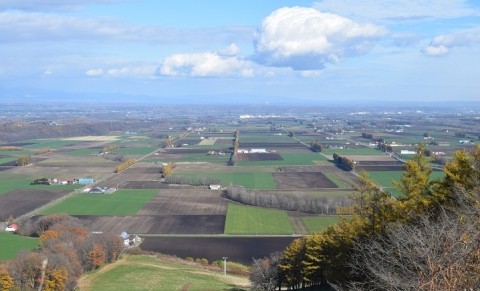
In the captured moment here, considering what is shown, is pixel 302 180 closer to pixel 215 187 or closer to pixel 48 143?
pixel 215 187

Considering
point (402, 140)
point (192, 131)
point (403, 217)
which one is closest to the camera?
point (403, 217)

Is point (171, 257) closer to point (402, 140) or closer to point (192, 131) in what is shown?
point (402, 140)

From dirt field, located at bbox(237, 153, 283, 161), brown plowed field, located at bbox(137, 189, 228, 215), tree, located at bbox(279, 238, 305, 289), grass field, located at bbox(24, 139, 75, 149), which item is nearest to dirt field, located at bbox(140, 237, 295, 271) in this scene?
brown plowed field, located at bbox(137, 189, 228, 215)

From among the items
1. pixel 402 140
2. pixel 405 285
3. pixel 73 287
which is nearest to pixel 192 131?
pixel 402 140

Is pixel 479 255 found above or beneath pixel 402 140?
above

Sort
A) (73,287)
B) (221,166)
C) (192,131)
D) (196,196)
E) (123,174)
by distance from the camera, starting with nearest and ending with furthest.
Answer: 1. (73,287)
2. (196,196)
3. (123,174)
4. (221,166)
5. (192,131)

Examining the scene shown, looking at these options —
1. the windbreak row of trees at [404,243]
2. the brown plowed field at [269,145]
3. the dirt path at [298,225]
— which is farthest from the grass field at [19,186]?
the brown plowed field at [269,145]

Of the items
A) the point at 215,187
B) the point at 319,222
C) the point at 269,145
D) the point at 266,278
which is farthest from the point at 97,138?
the point at 266,278
